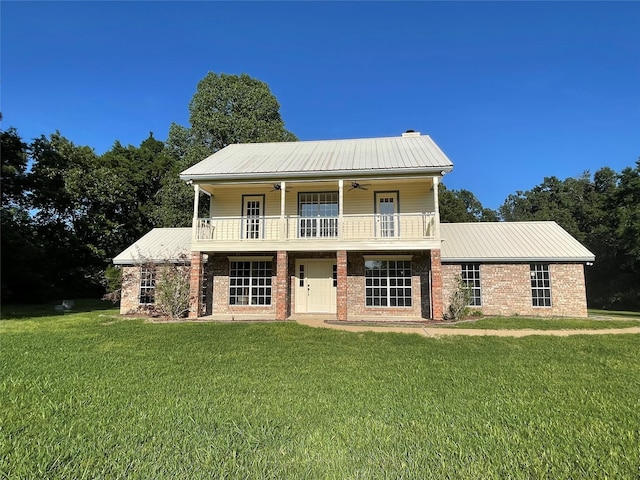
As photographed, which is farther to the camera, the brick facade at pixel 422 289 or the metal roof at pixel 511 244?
the metal roof at pixel 511 244

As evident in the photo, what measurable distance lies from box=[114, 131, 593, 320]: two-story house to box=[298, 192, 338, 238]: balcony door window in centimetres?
4

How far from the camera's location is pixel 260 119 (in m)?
27.5

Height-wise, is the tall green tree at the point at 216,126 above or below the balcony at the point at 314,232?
above

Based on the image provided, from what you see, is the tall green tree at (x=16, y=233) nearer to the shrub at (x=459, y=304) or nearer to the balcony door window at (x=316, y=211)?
the balcony door window at (x=316, y=211)

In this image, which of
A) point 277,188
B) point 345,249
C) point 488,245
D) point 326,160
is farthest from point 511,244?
point 277,188

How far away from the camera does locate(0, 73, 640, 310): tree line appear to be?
903 inches

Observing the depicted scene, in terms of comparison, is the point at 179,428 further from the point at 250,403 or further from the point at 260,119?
the point at 260,119

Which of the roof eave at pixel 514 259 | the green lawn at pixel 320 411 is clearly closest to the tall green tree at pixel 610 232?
the roof eave at pixel 514 259

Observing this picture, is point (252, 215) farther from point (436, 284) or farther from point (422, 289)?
point (436, 284)

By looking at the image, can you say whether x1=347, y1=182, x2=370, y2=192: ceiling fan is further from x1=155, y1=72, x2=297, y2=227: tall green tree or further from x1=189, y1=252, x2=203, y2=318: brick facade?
x1=155, y1=72, x2=297, y2=227: tall green tree

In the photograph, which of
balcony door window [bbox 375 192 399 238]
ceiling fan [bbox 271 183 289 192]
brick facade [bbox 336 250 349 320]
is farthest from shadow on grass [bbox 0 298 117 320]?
balcony door window [bbox 375 192 399 238]

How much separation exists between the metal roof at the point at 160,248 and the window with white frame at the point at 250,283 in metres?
2.18

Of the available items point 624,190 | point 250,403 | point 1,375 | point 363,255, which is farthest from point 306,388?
point 624,190

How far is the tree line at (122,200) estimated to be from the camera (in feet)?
75.3
